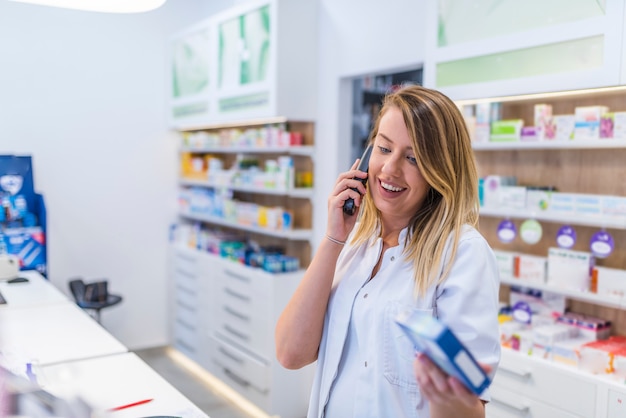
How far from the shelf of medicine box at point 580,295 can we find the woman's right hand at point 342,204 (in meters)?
1.41

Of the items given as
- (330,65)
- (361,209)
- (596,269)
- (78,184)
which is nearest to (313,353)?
(361,209)

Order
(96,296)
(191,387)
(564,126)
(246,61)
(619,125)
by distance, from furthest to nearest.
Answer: (191,387)
(96,296)
(246,61)
(564,126)
(619,125)

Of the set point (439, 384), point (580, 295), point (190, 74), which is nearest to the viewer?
point (439, 384)

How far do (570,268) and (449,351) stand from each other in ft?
6.24

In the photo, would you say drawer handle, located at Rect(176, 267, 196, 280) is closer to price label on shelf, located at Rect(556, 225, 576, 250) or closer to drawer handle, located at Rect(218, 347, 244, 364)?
drawer handle, located at Rect(218, 347, 244, 364)

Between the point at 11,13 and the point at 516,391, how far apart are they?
4.45 meters

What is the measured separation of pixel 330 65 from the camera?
383 centimetres

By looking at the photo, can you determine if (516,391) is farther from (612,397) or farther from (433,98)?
(433,98)

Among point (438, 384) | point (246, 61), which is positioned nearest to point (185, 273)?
point (246, 61)

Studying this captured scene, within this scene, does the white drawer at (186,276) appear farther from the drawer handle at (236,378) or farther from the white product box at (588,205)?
the white product box at (588,205)

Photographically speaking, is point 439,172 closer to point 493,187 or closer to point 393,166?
point 393,166

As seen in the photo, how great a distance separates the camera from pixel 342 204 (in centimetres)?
157

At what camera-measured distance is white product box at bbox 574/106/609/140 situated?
2.44 meters

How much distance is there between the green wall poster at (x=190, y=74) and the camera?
4.73 metres
